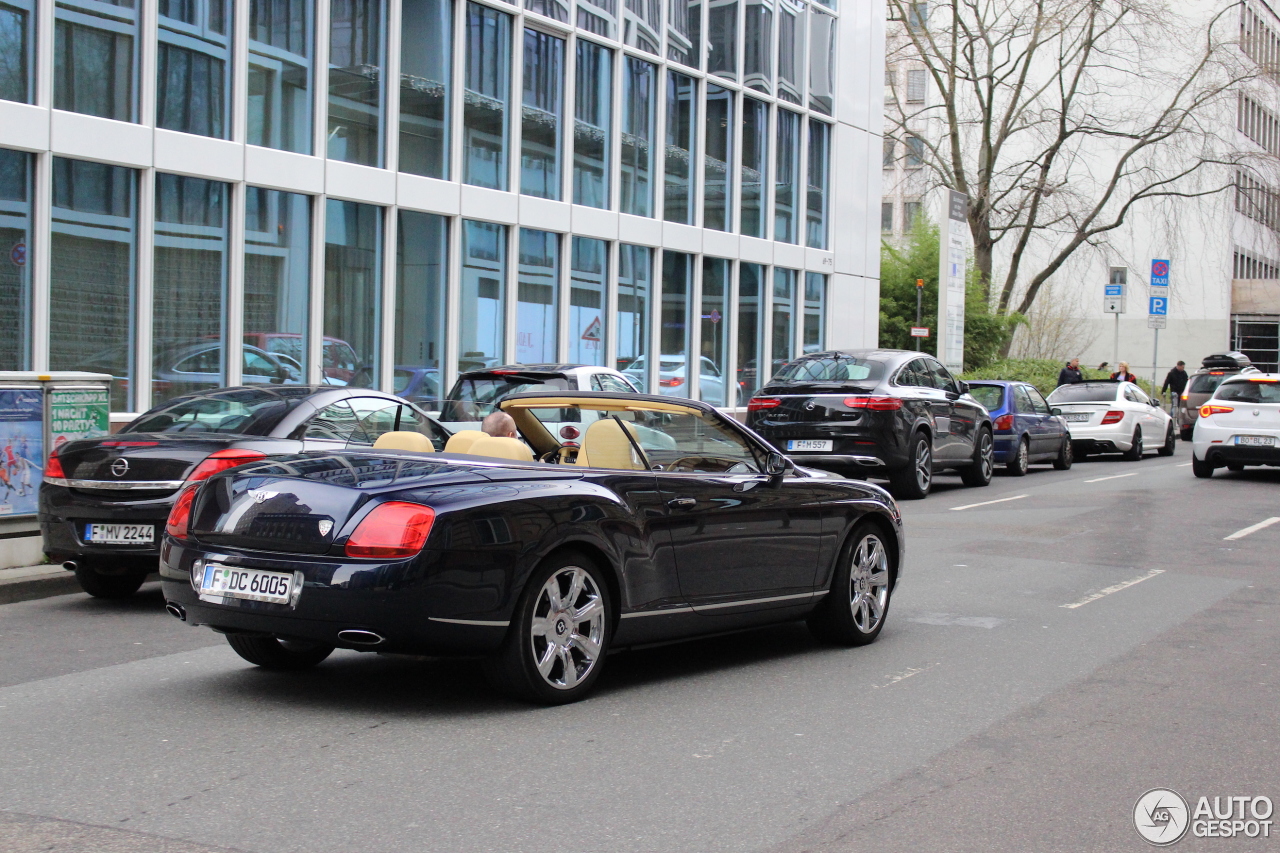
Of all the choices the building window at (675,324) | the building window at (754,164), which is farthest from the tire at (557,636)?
the building window at (754,164)

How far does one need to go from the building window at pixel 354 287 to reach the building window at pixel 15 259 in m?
4.50

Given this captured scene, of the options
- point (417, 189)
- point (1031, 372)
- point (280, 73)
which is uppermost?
point (280, 73)

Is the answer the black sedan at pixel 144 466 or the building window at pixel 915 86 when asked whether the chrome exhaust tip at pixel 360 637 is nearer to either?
the black sedan at pixel 144 466

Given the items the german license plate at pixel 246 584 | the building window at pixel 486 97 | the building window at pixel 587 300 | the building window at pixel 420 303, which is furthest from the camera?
the building window at pixel 587 300

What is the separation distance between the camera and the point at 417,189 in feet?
69.2

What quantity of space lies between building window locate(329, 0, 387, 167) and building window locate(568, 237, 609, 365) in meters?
4.95

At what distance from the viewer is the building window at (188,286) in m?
17.6

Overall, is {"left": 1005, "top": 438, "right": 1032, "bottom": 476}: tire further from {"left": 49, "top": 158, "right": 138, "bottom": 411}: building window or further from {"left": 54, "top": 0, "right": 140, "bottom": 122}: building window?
{"left": 54, "top": 0, "right": 140, "bottom": 122}: building window

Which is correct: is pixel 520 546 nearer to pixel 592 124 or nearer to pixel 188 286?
pixel 188 286

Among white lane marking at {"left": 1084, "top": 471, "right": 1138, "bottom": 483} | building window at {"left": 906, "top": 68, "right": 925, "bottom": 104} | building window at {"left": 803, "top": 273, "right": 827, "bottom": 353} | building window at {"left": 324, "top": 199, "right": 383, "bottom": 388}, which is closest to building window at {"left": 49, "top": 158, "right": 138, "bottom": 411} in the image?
building window at {"left": 324, "top": 199, "right": 383, "bottom": 388}

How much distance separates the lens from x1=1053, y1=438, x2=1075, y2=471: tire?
24.4 meters

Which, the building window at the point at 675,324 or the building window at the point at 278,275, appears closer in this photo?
the building window at the point at 278,275

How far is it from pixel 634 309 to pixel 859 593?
18581mm

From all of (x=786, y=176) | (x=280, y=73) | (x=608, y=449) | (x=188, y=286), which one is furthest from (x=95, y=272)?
(x=786, y=176)
